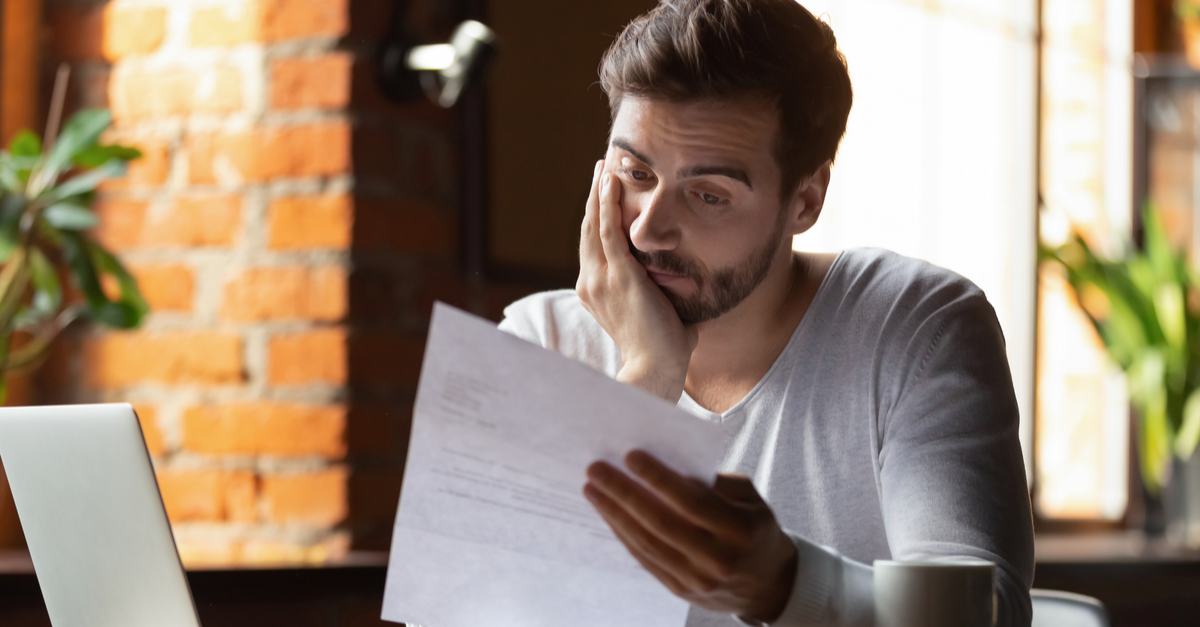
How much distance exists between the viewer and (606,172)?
1.13 metres

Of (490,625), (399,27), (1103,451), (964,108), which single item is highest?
(399,27)

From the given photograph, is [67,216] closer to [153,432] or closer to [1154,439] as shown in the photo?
[153,432]

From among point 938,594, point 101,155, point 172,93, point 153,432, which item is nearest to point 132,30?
point 172,93

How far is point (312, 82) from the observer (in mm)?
1402

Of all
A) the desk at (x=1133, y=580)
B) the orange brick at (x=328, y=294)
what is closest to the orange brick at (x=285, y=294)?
the orange brick at (x=328, y=294)

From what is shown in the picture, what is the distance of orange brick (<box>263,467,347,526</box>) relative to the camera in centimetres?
139

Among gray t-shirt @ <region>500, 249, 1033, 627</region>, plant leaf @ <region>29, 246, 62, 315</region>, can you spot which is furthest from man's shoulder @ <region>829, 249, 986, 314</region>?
plant leaf @ <region>29, 246, 62, 315</region>

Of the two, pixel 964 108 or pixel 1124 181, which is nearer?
pixel 964 108

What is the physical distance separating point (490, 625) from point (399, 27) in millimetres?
926

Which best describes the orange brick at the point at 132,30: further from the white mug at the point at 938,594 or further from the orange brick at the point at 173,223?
the white mug at the point at 938,594

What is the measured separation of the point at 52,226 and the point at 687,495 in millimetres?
913

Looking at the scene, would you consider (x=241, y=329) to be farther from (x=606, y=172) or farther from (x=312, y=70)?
(x=606, y=172)

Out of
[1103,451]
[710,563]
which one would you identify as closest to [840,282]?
[710,563]

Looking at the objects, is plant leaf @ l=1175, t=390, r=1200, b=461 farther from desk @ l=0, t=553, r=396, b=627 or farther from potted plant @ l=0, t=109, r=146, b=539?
potted plant @ l=0, t=109, r=146, b=539
